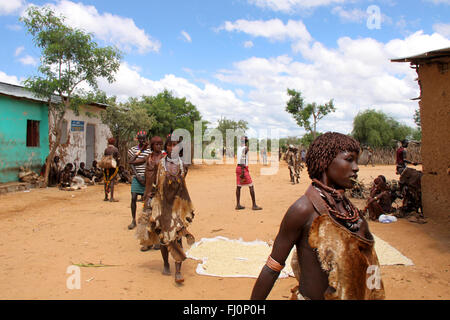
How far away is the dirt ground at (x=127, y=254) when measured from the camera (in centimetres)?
369

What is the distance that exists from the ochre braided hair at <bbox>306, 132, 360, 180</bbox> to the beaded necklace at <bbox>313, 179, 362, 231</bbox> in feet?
0.23

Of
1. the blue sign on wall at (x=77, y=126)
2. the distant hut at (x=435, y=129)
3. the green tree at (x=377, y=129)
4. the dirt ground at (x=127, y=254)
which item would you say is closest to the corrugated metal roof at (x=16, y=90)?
the blue sign on wall at (x=77, y=126)

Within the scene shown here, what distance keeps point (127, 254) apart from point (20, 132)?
9.55 m

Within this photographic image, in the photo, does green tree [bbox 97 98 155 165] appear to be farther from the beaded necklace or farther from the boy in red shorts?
the beaded necklace

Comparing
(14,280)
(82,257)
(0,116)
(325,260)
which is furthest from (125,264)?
(0,116)

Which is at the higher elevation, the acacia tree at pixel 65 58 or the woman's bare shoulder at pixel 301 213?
the acacia tree at pixel 65 58

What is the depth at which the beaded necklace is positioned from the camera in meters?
1.63

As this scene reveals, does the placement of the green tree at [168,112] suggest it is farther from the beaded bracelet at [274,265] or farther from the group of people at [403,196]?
the beaded bracelet at [274,265]

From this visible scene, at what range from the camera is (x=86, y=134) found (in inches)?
623

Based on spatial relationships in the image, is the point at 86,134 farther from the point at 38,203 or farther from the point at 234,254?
the point at 234,254

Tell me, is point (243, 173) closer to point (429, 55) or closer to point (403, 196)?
point (403, 196)

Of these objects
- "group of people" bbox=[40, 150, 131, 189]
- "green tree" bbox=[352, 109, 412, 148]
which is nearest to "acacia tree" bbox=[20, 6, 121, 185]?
"group of people" bbox=[40, 150, 131, 189]

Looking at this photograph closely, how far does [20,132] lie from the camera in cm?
1227

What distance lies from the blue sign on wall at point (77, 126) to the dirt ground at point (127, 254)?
5949mm
